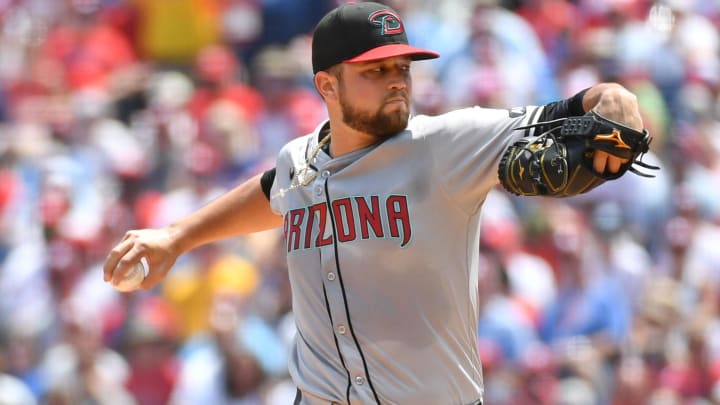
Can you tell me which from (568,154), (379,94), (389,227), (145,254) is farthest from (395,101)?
(145,254)

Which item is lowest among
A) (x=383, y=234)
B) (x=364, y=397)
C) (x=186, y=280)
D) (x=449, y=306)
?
(x=186, y=280)

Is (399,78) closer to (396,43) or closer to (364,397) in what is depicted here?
(396,43)

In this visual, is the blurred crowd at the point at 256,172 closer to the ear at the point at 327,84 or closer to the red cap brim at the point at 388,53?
the ear at the point at 327,84

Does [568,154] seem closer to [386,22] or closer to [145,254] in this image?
[386,22]

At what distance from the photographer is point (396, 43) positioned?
3.64 m

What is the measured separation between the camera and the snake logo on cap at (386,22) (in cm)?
364

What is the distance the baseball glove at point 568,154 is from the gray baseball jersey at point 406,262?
0.53ft

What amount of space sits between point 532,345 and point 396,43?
139 inches

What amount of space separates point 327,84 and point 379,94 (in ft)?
0.73

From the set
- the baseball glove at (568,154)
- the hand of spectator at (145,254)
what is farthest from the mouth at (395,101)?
the hand of spectator at (145,254)

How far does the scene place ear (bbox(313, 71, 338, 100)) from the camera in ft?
12.3

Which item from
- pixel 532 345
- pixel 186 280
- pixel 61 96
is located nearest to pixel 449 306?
pixel 532 345

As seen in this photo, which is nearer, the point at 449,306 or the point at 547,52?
the point at 449,306

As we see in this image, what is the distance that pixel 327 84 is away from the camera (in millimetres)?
3771
